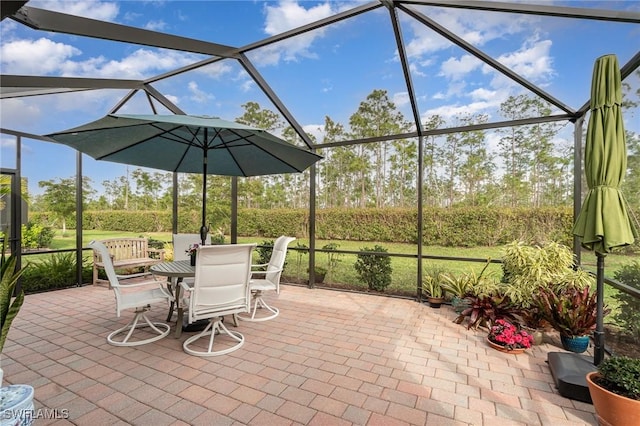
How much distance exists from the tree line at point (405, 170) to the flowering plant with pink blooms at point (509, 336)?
2753 millimetres

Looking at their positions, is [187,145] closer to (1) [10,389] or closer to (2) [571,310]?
(1) [10,389]

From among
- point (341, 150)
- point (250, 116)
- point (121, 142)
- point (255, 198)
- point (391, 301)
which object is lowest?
point (391, 301)

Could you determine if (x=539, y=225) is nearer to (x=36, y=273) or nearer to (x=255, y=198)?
(x=255, y=198)

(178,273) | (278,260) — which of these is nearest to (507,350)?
(278,260)

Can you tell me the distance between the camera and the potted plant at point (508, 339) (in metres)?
3.40

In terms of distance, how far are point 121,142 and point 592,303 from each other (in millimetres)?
5749

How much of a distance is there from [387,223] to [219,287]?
4.25 metres

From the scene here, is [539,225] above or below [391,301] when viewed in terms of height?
above

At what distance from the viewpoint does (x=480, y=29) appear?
3.62 m

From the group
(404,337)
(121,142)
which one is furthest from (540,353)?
(121,142)

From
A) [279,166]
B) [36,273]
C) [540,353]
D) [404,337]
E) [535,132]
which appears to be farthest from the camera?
[36,273]

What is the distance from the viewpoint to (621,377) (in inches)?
84.2

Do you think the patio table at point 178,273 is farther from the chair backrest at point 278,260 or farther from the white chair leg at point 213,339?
the chair backrest at point 278,260

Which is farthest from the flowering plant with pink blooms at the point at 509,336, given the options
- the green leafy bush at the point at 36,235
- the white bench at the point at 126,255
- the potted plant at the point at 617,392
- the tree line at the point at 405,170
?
the green leafy bush at the point at 36,235
